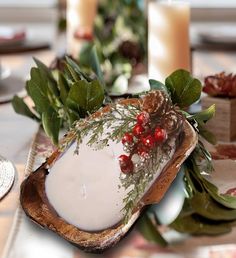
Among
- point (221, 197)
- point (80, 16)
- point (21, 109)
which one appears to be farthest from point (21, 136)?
point (80, 16)

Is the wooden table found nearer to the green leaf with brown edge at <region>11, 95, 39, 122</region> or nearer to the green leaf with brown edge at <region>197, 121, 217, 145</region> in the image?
the green leaf with brown edge at <region>11, 95, 39, 122</region>

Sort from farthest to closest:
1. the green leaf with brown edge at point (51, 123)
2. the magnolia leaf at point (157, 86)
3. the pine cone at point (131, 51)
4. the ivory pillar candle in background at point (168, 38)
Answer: the pine cone at point (131, 51) → the ivory pillar candle in background at point (168, 38) → the green leaf with brown edge at point (51, 123) → the magnolia leaf at point (157, 86)

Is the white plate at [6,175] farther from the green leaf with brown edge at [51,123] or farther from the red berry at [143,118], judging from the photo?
the red berry at [143,118]

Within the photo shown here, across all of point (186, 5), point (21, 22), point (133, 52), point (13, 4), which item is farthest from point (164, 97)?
point (13, 4)

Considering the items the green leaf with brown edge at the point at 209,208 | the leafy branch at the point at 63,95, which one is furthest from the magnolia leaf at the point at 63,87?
the green leaf with brown edge at the point at 209,208

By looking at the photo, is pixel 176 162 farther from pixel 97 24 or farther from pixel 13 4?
pixel 13 4

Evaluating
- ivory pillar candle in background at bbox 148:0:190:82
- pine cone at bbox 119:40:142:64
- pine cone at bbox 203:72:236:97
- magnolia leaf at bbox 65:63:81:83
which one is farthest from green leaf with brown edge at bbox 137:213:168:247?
pine cone at bbox 119:40:142:64

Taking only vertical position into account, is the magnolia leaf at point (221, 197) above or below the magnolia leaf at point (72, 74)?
below
